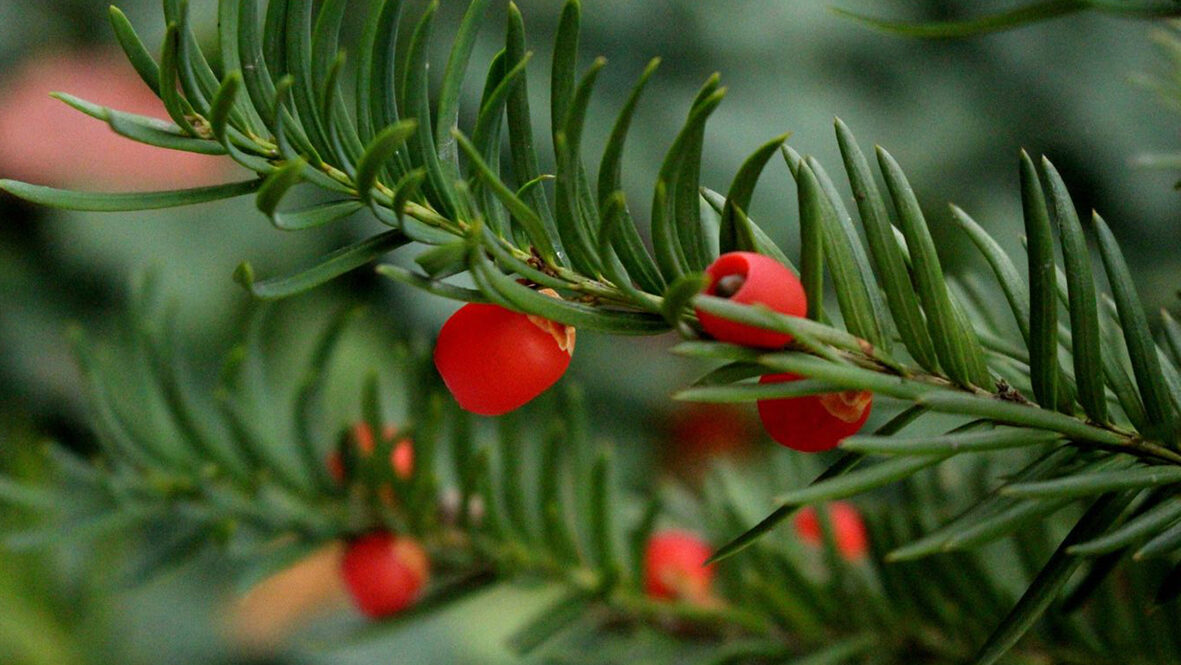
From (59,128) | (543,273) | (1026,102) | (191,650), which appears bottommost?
(191,650)

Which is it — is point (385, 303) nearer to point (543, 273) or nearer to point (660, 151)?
point (660, 151)

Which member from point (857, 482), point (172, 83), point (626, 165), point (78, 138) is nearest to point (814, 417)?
point (857, 482)

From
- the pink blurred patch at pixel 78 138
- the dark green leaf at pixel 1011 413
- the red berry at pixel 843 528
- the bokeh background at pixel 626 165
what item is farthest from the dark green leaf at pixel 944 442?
the pink blurred patch at pixel 78 138

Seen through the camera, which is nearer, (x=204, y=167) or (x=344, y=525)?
(x=344, y=525)

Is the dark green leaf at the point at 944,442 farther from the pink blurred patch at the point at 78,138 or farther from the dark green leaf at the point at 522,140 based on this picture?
the pink blurred patch at the point at 78,138

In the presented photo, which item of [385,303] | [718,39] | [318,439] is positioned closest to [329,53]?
[318,439]
